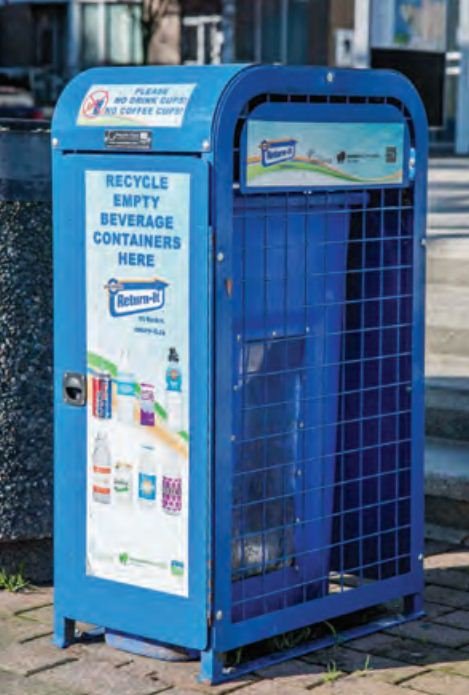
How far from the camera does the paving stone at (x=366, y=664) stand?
4410 mm

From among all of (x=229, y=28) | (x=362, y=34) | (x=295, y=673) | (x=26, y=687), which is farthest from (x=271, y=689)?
(x=229, y=28)

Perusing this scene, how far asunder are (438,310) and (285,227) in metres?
3.02

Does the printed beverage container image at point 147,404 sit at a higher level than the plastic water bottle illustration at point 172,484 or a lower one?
higher

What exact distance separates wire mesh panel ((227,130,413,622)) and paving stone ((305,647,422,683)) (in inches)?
7.3

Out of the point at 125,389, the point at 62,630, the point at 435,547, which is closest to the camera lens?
the point at 125,389

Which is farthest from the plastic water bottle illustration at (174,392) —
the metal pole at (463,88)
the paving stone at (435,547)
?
the metal pole at (463,88)

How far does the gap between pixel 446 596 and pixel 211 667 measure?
1140mm

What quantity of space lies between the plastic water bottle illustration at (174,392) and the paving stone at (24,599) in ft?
3.51

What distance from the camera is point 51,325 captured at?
5.28 metres

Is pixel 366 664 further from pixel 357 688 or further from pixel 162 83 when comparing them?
pixel 162 83

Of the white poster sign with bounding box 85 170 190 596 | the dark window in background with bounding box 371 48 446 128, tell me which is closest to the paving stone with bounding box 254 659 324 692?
the white poster sign with bounding box 85 170 190 596

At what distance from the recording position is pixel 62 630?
4664 mm

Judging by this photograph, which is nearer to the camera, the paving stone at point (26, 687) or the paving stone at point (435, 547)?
the paving stone at point (26, 687)

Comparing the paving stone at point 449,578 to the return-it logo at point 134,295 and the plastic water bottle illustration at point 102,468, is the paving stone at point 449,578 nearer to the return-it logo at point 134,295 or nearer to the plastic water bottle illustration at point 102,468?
the plastic water bottle illustration at point 102,468
